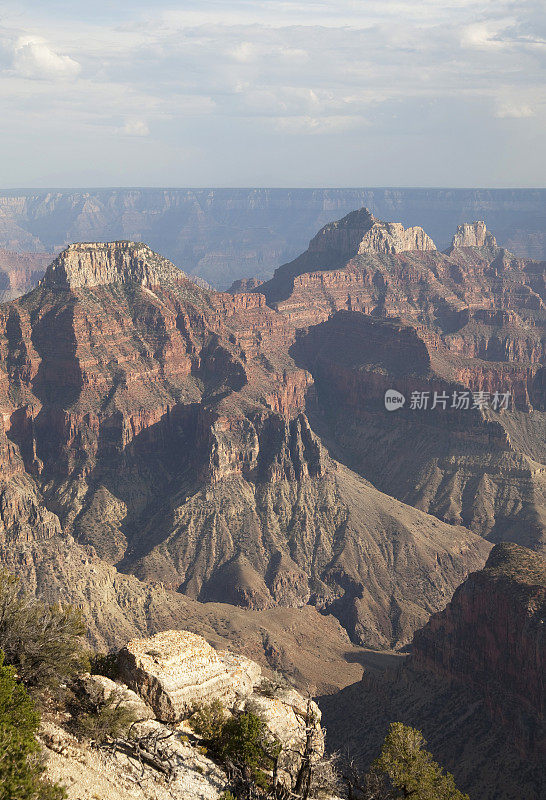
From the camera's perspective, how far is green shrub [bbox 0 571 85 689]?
43.3 m

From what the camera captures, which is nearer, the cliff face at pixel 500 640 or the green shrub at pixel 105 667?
the green shrub at pixel 105 667

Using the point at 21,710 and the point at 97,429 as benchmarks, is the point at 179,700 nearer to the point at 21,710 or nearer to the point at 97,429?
the point at 21,710

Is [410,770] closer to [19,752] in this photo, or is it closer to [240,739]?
[240,739]

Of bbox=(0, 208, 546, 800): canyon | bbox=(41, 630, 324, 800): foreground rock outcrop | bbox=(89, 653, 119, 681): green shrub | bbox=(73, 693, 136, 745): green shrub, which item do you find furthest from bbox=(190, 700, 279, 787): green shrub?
bbox=(0, 208, 546, 800): canyon

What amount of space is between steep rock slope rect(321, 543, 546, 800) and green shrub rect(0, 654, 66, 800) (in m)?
53.1

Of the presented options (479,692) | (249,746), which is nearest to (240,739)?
(249,746)

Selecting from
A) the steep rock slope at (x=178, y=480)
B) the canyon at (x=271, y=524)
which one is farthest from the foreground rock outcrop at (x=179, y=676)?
the steep rock slope at (x=178, y=480)

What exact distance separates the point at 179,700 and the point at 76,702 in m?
7.34

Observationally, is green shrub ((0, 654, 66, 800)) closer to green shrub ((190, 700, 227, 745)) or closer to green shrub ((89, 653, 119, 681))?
green shrub ((190, 700, 227, 745))

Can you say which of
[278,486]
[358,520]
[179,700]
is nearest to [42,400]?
[278,486]

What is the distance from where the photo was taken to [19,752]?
31922mm

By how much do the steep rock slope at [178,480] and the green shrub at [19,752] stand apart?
3602 inches

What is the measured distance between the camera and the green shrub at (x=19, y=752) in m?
30.5

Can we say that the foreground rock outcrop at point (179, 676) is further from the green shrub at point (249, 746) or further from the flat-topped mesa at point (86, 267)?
the flat-topped mesa at point (86, 267)
